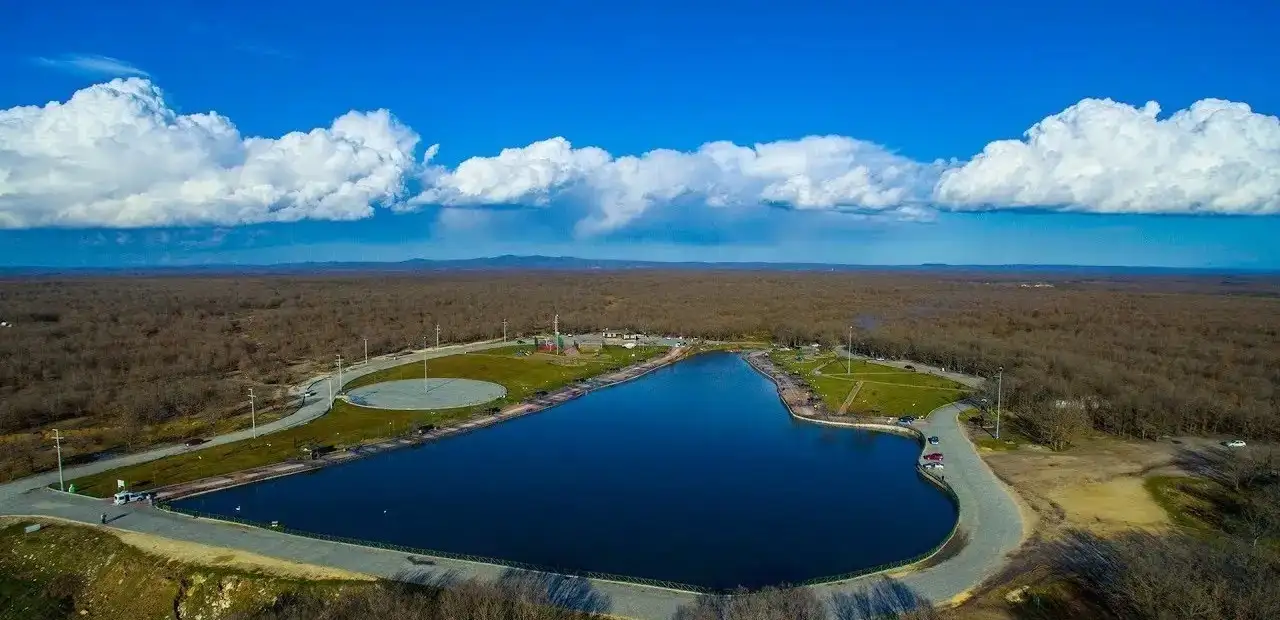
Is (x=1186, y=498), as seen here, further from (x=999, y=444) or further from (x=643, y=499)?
(x=643, y=499)

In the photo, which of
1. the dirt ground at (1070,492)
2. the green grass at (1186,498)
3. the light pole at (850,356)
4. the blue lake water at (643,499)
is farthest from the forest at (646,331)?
the blue lake water at (643,499)

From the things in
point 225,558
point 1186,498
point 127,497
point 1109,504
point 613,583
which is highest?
point 127,497

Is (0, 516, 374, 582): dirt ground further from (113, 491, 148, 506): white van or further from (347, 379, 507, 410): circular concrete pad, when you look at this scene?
(347, 379, 507, 410): circular concrete pad

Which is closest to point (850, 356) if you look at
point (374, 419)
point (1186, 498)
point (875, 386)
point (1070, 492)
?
point (875, 386)

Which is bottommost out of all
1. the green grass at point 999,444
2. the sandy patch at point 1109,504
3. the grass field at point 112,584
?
the grass field at point 112,584

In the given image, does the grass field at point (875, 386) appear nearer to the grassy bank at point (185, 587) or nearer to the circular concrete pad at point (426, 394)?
the circular concrete pad at point (426, 394)
